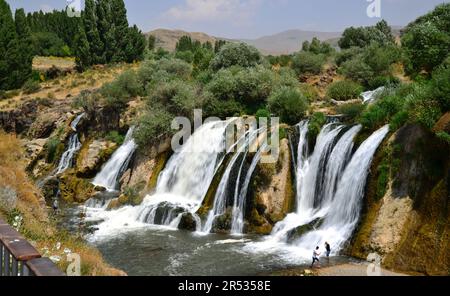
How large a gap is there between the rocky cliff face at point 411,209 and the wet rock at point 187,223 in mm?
6769

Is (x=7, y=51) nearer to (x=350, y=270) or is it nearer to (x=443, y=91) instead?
(x=443, y=91)

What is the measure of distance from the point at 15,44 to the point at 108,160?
27.4 m

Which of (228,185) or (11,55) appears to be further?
(11,55)

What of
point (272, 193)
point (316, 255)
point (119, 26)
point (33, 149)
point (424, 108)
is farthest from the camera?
point (119, 26)

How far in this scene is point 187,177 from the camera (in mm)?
22766

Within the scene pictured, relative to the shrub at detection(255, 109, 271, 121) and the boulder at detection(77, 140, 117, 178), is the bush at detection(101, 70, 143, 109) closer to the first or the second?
the boulder at detection(77, 140, 117, 178)

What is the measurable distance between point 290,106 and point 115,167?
435 inches

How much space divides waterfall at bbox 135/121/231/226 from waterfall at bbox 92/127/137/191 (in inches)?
159

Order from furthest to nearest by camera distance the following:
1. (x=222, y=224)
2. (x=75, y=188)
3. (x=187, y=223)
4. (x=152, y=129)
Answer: (x=75, y=188) < (x=152, y=129) < (x=187, y=223) < (x=222, y=224)

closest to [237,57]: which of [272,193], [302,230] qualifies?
[272,193]

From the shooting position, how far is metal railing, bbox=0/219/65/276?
11.6 ft

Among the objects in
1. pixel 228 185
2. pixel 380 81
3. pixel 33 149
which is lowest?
pixel 228 185

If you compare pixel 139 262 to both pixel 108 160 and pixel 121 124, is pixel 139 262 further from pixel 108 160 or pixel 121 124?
pixel 121 124
